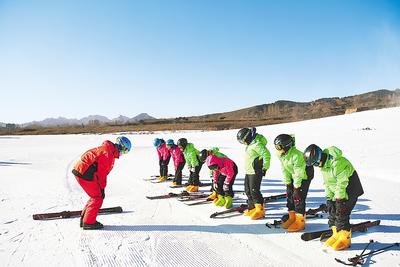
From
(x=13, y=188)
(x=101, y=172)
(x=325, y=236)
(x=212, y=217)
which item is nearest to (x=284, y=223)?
(x=325, y=236)

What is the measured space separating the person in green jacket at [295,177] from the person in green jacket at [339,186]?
726 mm

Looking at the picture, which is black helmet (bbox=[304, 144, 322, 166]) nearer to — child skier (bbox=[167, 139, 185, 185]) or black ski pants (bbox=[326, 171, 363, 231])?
black ski pants (bbox=[326, 171, 363, 231])

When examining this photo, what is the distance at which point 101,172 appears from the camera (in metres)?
6.72

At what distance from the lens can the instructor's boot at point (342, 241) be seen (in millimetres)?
5434

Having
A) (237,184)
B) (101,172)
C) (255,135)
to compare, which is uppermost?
(255,135)

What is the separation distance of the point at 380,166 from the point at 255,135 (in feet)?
29.5

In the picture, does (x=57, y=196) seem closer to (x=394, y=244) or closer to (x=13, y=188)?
(x=13, y=188)

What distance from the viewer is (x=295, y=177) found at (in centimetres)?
671

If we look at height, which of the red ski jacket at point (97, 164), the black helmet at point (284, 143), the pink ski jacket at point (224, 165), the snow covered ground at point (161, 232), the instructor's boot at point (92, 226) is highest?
the black helmet at point (284, 143)

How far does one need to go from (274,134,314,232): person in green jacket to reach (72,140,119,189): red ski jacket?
10.7 ft

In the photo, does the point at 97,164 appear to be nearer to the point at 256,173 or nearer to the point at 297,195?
the point at 256,173

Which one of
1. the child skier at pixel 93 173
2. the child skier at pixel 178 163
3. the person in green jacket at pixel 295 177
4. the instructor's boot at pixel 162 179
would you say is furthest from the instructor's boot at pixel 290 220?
the instructor's boot at pixel 162 179

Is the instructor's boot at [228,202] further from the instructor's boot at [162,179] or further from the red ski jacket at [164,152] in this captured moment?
the red ski jacket at [164,152]

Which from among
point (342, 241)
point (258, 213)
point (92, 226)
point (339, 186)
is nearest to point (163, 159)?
point (258, 213)
